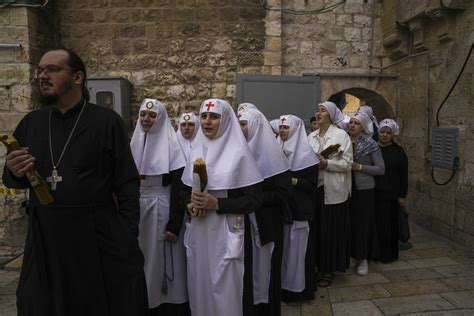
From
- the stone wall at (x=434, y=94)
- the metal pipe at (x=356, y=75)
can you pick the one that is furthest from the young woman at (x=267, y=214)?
the metal pipe at (x=356, y=75)

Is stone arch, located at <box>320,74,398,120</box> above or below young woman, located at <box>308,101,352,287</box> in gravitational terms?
above

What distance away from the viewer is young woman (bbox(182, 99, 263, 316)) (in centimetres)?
237

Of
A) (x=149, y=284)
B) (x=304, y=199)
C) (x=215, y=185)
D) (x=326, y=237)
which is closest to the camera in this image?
(x=215, y=185)

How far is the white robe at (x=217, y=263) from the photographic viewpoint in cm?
237

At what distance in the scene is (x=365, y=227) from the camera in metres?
4.13

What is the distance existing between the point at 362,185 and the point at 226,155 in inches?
85.7

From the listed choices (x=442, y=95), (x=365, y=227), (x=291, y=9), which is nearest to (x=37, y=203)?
(x=365, y=227)

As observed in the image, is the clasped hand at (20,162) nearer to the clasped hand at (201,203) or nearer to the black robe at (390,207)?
the clasped hand at (201,203)

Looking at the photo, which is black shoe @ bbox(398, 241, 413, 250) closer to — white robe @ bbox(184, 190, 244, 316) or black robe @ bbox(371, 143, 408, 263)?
black robe @ bbox(371, 143, 408, 263)

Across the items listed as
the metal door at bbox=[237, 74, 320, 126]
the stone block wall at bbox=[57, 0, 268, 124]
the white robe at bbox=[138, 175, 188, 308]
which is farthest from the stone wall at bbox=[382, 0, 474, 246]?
the white robe at bbox=[138, 175, 188, 308]

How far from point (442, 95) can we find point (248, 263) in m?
4.65

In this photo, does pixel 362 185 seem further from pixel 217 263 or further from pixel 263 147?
pixel 217 263

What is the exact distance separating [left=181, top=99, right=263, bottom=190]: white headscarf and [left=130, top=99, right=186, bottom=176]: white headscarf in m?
0.46

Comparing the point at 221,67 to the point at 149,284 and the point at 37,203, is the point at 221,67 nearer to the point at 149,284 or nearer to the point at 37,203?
the point at 149,284
